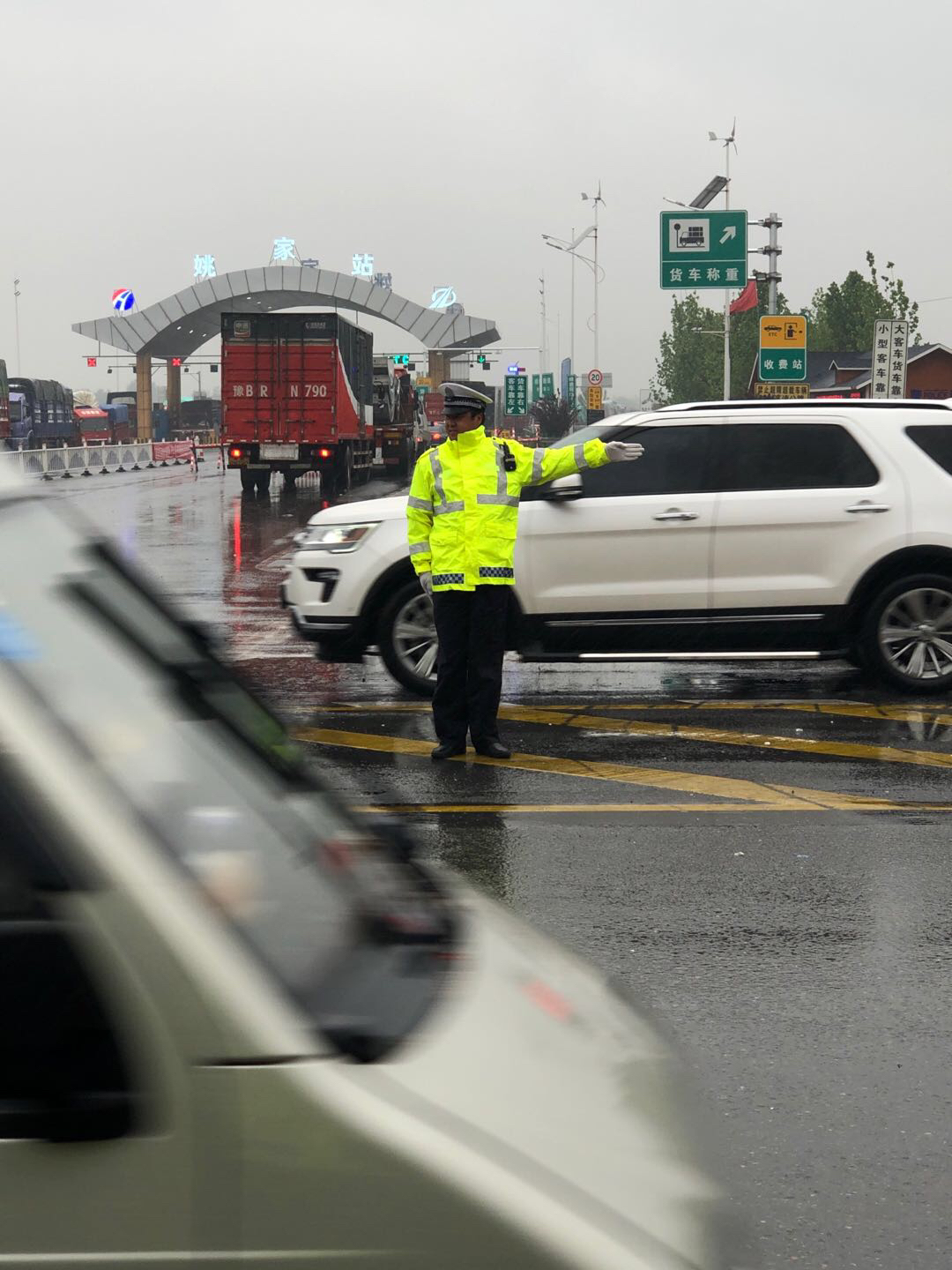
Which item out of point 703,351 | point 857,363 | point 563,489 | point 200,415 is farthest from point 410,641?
point 200,415

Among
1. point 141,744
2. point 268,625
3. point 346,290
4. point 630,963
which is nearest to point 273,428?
point 268,625

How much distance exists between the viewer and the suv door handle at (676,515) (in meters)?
9.90

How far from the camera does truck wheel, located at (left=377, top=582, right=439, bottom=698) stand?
1010 cm

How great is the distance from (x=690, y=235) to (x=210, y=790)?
32602mm

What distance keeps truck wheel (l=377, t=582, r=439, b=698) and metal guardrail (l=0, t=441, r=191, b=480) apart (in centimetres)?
2835

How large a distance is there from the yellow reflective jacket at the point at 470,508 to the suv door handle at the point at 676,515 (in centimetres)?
186

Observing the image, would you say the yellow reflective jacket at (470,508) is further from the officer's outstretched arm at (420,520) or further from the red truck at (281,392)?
the red truck at (281,392)

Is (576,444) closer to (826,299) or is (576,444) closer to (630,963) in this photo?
(630,963)

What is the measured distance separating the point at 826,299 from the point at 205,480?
2190 inches

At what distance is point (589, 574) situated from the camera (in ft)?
32.3

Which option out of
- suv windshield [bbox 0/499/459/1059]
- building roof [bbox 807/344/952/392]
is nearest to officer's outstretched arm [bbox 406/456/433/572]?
suv windshield [bbox 0/499/459/1059]

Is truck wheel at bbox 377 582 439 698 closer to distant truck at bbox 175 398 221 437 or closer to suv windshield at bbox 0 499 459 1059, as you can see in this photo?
suv windshield at bbox 0 499 459 1059

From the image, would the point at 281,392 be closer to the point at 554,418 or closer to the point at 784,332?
the point at 784,332

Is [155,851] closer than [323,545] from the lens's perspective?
Yes
